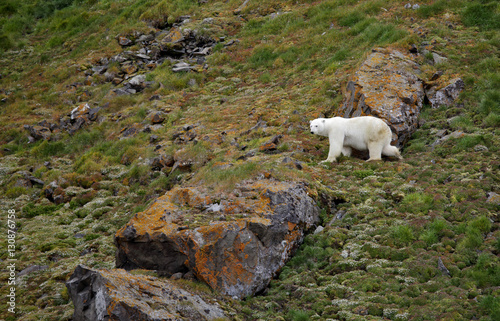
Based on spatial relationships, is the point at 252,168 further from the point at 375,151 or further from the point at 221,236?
the point at 375,151

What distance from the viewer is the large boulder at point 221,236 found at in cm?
975

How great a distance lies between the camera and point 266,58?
27.8m

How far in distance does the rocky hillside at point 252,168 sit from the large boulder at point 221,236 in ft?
0.17

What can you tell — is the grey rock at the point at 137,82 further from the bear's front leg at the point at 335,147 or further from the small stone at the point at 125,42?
the bear's front leg at the point at 335,147

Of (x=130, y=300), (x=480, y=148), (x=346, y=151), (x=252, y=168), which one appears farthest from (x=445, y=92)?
(x=130, y=300)

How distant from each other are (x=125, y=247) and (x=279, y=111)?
12332 millimetres

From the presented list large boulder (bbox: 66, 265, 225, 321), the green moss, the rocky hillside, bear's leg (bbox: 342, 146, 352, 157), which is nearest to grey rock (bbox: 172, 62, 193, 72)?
the rocky hillside

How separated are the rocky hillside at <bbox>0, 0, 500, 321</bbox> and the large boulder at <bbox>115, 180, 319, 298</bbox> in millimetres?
53

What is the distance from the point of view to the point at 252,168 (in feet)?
42.1

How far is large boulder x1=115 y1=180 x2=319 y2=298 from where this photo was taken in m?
9.75

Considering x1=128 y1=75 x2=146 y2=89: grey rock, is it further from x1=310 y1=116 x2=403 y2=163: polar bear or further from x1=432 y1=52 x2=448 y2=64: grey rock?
x1=432 y1=52 x2=448 y2=64: grey rock

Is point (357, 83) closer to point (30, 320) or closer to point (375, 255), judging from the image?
point (375, 255)

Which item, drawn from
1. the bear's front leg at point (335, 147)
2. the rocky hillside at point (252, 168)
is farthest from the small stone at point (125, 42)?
the bear's front leg at point (335, 147)

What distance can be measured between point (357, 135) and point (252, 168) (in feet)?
17.7
